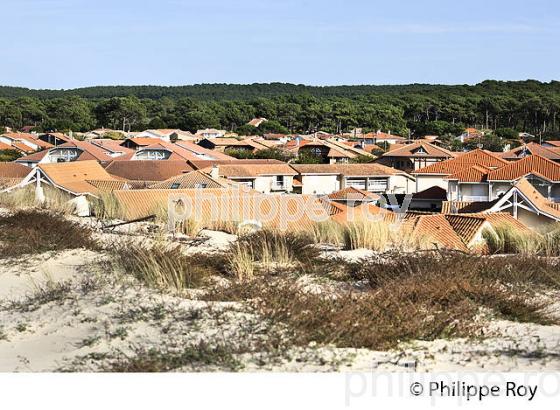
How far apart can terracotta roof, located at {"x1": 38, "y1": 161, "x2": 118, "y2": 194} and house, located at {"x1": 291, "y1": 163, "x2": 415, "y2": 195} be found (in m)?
26.9

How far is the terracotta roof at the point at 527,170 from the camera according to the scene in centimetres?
4009

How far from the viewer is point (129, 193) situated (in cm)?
1984

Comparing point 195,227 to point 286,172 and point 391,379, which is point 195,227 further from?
point 286,172

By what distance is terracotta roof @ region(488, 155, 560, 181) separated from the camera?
40.1 meters

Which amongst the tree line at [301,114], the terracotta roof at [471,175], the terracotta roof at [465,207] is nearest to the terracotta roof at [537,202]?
the terracotta roof at [465,207]

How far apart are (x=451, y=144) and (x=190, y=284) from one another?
85.8 metres

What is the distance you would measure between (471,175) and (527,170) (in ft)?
9.36

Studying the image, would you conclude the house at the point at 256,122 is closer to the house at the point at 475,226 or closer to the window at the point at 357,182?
the window at the point at 357,182

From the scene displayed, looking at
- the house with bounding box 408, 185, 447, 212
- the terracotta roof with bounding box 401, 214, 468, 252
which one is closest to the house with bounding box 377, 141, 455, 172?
the house with bounding box 408, 185, 447, 212

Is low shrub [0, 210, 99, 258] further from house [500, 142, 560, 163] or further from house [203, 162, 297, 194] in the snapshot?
house [500, 142, 560, 163]

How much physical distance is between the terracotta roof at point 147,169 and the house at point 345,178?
10.3 m

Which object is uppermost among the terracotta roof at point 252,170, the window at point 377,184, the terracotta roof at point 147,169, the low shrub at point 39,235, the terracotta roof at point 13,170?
the low shrub at point 39,235

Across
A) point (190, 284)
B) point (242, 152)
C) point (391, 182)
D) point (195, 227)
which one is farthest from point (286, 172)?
point (190, 284)

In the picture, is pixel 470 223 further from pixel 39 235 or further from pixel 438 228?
pixel 39 235
